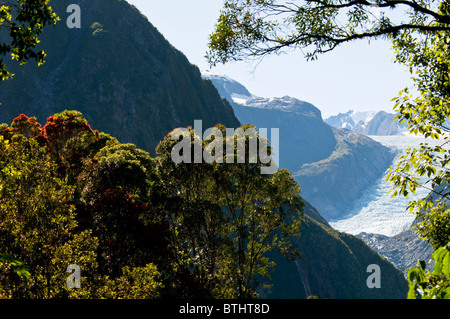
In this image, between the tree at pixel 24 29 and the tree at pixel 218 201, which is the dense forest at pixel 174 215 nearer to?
the tree at pixel 218 201

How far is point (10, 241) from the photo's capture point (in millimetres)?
14258

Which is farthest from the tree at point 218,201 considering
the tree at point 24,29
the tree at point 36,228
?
the tree at point 24,29

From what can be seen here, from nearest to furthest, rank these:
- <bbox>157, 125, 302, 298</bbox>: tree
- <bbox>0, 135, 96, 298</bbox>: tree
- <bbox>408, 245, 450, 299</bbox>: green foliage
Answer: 1. <bbox>408, 245, 450, 299</bbox>: green foliage
2. <bbox>0, 135, 96, 298</bbox>: tree
3. <bbox>157, 125, 302, 298</bbox>: tree

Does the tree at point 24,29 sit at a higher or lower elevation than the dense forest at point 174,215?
higher

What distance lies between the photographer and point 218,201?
27.4 meters

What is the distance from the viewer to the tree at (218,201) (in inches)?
984

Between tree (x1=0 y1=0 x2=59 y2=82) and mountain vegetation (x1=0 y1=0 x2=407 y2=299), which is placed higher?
tree (x1=0 y1=0 x2=59 y2=82)

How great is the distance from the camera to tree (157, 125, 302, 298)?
82.0ft

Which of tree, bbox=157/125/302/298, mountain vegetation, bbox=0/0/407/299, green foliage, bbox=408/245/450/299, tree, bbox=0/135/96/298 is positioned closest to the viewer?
green foliage, bbox=408/245/450/299

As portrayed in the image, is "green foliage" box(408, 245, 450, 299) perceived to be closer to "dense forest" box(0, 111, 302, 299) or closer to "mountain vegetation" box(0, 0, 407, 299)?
"mountain vegetation" box(0, 0, 407, 299)

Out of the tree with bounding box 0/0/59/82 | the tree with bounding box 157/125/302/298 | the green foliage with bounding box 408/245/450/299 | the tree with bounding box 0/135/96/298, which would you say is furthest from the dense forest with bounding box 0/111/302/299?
the green foliage with bounding box 408/245/450/299
